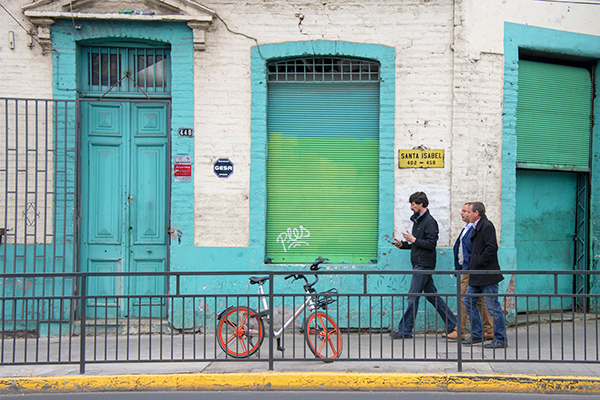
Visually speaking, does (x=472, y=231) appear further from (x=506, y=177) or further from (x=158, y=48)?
(x=158, y=48)

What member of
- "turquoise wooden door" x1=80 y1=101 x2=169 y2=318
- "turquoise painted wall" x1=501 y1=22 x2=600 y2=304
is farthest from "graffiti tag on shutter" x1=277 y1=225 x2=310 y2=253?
"turquoise painted wall" x1=501 y1=22 x2=600 y2=304

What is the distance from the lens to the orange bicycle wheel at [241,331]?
5887 mm

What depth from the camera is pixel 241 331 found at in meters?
5.89

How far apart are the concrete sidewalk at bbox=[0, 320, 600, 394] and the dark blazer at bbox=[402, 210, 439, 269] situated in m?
1.26

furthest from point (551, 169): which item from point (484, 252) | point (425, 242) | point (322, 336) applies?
point (322, 336)

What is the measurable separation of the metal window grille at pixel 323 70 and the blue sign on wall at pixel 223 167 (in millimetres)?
1453

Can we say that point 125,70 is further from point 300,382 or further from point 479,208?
point 479,208

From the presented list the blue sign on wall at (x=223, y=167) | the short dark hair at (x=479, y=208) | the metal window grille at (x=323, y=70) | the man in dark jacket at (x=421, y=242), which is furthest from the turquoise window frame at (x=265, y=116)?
the short dark hair at (x=479, y=208)

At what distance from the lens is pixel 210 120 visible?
7.73 m

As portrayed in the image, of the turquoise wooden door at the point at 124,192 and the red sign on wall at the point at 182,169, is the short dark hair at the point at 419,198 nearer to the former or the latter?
the red sign on wall at the point at 182,169

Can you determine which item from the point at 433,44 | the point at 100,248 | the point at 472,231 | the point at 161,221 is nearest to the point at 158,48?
the point at 161,221

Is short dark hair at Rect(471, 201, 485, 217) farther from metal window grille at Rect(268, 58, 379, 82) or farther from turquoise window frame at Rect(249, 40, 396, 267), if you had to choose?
metal window grille at Rect(268, 58, 379, 82)

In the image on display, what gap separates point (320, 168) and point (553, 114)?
3.93m

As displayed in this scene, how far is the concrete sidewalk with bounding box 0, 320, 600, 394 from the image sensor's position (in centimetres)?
523
